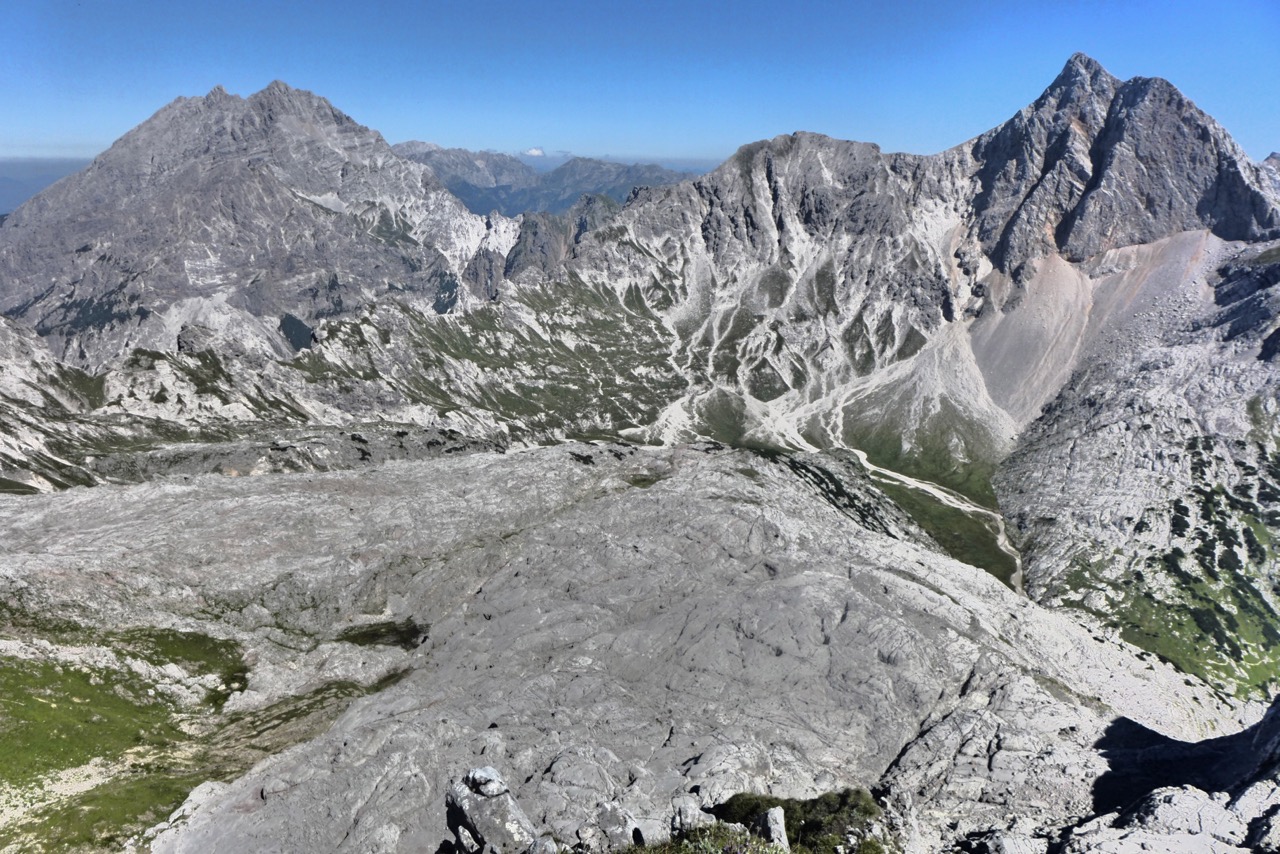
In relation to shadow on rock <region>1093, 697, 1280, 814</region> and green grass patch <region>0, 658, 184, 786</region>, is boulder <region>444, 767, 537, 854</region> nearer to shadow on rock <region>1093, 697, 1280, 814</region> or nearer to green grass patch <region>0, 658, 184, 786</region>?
green grass patch <region>0, 658, 184, 786</region>

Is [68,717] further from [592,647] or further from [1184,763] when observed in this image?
[1184,763]

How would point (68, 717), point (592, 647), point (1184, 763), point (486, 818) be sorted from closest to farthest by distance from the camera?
point (486, 818) → point (1184, 763) → point (68, 717) → point (592, 647)

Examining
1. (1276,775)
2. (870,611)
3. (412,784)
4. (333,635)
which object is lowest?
(333,635)

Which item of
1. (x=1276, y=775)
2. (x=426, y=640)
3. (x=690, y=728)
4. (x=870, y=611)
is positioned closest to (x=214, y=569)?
(x=426, y=640)

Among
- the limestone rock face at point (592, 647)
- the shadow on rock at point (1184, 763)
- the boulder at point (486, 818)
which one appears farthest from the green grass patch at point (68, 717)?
the shadow on rock at point (1184, 763)

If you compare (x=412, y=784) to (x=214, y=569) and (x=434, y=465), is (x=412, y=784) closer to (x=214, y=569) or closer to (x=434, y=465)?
(x=214, y=569)

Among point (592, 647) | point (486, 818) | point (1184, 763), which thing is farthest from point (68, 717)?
point (1184, 763)

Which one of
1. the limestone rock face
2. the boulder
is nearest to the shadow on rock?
the limestone rock face

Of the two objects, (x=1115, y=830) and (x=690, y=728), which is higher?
(x=1115, y=830)
